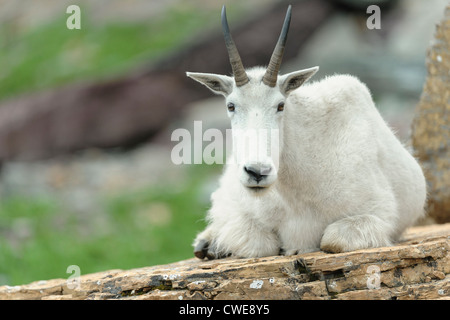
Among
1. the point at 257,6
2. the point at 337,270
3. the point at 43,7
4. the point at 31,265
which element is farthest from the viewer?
the point at 43,7

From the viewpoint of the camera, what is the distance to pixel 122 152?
2248 centimetres

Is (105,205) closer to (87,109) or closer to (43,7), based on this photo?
(87,109)

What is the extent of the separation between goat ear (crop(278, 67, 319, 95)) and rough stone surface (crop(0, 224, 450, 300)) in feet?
5.59

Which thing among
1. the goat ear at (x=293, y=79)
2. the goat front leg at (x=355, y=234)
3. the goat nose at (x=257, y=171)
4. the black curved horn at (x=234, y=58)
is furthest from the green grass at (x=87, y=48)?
the goat nose at (x=257, y=171)

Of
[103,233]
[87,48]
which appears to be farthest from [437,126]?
[87,48]

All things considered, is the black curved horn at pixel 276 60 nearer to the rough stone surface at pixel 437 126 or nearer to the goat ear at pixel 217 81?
the goat ear at pixel 217 81

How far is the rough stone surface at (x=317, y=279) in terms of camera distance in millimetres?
6219

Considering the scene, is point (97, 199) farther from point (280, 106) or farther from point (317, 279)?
point (317, 279)

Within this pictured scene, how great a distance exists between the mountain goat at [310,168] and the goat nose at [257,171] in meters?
0.07

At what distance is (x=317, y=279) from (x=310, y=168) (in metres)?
1.15

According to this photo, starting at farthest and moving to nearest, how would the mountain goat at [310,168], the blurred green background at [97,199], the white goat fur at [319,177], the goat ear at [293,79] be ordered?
the blurred green background at [97,199] → the white goat fur at [319,177] → the goat ear at [293,79] → the mountain goat at [310,168]

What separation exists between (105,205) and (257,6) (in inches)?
487

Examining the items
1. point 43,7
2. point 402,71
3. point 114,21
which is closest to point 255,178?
point 402,71

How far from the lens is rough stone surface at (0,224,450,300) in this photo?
20.4 feet
